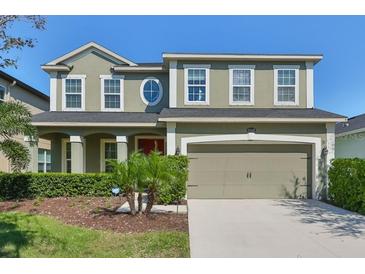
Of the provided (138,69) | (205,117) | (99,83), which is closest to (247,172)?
(205,117)

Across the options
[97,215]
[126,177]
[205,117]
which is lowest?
[97,215]

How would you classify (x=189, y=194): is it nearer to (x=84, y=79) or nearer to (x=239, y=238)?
(x=239, y=238)

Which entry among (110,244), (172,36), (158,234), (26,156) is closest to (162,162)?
(158,234)

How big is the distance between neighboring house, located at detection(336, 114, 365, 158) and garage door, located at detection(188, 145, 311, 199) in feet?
17.1

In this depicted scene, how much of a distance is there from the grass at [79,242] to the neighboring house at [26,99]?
42.9 ft

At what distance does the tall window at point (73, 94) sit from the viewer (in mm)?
17250

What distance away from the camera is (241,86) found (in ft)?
52.8

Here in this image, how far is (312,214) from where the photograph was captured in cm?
1077

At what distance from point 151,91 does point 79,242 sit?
11154mm

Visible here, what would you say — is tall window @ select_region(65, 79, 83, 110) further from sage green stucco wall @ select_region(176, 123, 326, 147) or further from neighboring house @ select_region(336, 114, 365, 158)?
neighboring house @ select_region(336, 114, 365, 158)

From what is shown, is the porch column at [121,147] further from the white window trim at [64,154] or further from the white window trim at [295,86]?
the white window trim at [295,86]

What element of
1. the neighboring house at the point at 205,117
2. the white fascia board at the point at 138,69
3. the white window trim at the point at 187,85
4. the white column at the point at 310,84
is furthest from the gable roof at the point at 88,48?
the white column at the point at 310,84

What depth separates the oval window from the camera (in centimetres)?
1739

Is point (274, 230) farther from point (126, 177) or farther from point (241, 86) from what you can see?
point (241, 86)
